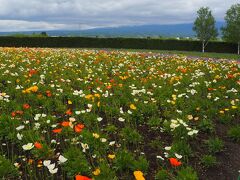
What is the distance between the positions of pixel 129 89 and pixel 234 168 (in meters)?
4.48

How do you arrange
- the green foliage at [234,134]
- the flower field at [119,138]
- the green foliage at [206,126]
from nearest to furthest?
the flower field at [119,138] → the green foliage at [234,134] → the green foliage at [206,126]

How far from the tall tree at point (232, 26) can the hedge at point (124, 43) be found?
118 centimetres

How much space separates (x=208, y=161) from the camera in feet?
18.4

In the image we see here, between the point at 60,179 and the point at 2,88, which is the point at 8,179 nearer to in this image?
the point at 60,179

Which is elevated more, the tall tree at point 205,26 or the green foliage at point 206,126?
the tall tree at point 205,26

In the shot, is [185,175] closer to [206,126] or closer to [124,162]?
[124,162]

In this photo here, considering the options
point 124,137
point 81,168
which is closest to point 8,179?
point 81,168

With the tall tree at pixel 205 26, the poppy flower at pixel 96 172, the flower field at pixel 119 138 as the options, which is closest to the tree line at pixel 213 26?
the tall tree at pixel 205 26

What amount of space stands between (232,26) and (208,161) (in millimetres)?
48535

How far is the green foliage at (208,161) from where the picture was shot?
559 centimetres

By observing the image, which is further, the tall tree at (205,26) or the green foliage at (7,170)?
the tall tree at (205,26)

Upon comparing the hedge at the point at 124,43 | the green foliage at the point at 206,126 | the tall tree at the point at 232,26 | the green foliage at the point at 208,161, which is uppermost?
the tall tree at the point at 232,26

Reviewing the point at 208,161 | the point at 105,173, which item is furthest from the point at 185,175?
the point at 105,173

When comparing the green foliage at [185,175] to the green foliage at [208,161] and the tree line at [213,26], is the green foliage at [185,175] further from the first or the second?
the tree line at [213,26]
